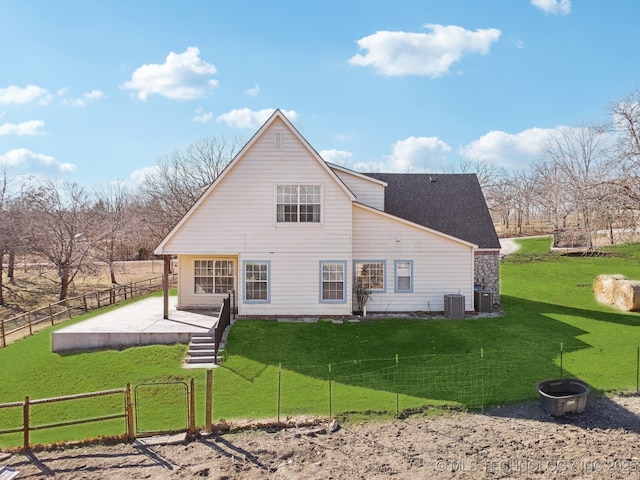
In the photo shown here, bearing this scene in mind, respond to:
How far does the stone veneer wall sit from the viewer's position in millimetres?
22188

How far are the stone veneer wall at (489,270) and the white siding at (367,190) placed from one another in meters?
5.62

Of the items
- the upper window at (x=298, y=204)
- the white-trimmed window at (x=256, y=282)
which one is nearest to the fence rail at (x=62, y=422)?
the white-trimmed window at (x=256, y=282)

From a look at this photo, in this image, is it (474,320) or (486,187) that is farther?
(486,187)

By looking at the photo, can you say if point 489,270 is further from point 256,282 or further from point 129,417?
point 129,417

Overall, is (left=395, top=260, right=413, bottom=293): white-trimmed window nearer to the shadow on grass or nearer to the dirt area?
the shadow on grass

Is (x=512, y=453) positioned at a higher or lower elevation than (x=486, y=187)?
lower

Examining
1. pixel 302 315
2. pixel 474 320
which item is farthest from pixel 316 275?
pixel 474 320

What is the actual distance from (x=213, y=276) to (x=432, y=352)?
10.4 meters

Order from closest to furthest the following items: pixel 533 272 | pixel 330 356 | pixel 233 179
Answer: pixel 330 356 < pixel 233 179 < pixel 533 272

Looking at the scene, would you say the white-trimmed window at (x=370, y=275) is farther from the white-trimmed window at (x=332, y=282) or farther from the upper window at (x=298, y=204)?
the upper window at (x=298, y=204)

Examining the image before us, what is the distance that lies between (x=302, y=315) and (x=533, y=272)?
20.0 meters

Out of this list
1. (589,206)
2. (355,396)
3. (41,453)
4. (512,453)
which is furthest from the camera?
(589,206)

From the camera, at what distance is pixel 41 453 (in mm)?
9477

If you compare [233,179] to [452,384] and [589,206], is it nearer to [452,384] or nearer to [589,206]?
[452,384]
